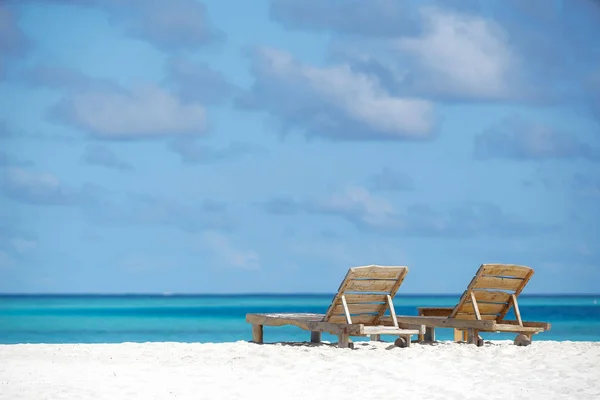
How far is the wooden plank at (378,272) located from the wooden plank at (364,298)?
256 mm

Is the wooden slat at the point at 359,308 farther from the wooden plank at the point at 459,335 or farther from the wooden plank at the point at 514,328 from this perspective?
the wooden plank at the point at 459,335

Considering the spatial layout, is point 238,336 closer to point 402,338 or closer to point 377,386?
point 402,338

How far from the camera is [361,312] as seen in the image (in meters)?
10.7

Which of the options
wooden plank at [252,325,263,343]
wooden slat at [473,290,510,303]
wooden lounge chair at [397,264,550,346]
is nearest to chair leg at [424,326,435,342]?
wooden lounge chair at [397,264,550,346]

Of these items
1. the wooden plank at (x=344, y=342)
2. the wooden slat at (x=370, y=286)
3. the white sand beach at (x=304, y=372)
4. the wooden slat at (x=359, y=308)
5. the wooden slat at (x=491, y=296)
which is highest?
the wooden slat at (x=370, y=286)

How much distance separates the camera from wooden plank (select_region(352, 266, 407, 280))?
10266 mm

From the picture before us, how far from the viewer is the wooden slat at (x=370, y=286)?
10.4m

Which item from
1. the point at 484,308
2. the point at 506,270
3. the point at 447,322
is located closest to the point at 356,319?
the point at 447,322

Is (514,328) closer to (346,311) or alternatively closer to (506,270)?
(506,270)

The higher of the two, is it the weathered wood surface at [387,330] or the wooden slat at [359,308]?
the wooden slat at [359,308]

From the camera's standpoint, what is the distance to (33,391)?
287 inches

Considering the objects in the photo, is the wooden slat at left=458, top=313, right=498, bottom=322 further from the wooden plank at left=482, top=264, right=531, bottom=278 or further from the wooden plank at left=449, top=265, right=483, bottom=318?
the wooden plank at left=482, top=264, right=531, bottom=278

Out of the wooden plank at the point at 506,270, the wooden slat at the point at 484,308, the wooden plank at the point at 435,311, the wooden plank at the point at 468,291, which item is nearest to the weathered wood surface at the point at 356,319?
the wooden plank at the point at 468,291

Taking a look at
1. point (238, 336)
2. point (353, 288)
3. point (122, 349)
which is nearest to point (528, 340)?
point (353, 288)
